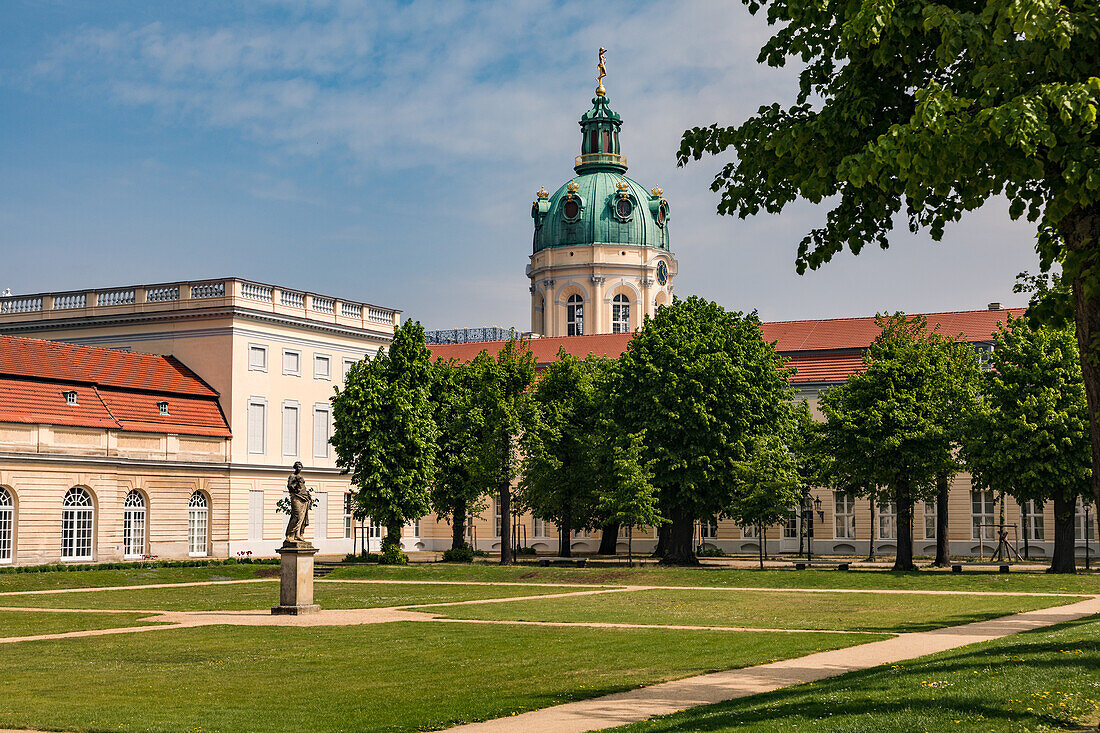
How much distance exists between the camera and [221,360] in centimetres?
6981

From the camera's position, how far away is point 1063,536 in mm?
50219

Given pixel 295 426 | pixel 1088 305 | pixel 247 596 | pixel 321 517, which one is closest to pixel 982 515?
pixel 321 517

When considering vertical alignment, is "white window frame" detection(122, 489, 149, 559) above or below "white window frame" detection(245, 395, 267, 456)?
below

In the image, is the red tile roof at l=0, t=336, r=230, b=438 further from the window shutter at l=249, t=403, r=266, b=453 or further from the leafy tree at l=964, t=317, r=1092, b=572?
the leafy tree at l=964, t=317, r=1092, b=572

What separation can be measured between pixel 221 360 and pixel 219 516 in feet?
27.9

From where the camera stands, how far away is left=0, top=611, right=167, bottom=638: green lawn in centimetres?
2825

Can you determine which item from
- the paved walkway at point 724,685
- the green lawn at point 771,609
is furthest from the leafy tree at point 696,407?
the paved walkway at point 724,685

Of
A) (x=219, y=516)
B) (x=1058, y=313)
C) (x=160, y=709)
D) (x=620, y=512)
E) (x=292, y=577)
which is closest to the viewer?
(x=1058, y=313)

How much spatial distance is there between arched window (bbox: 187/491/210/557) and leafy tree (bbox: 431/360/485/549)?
1269cm

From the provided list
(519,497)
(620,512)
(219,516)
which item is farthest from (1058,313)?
(219,516)

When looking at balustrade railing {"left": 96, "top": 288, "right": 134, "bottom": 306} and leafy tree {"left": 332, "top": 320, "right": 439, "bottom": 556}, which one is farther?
balustrade railing {"left": 96, "top": 288, "right": 134, "bottom": 306}

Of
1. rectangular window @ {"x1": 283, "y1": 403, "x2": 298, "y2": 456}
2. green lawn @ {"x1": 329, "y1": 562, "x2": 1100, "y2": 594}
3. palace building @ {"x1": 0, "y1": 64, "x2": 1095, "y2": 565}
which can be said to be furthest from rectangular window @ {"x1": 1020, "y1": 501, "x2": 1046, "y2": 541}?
rectangular window @ {"x1": 283, "y1": 403, "x2": 298, "y2": 456}

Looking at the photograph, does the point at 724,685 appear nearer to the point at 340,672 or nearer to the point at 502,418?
the point at 340,672

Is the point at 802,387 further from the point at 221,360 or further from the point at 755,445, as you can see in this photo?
the point at 221,360
